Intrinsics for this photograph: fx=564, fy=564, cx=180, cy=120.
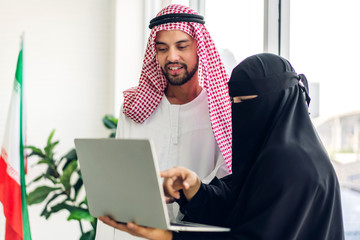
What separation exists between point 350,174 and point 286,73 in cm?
57

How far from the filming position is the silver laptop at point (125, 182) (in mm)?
1490

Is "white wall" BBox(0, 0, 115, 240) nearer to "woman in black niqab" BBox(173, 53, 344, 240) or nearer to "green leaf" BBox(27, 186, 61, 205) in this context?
"green leaf" BBox(27, 186, 61, 205)

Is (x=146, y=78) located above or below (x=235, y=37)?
below

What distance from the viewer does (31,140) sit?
4.23 m

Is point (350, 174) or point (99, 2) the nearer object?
point (350, 174)

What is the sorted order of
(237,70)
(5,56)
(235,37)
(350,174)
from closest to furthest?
(237,70)
(350,174)
(235,37)
(5,56)

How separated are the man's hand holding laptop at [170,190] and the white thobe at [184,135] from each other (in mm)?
306

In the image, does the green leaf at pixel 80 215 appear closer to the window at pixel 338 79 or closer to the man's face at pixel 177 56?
the man's face at pixel 177 56

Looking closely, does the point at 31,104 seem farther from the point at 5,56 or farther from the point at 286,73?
the point at 286,73

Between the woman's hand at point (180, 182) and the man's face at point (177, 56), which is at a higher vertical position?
the man's face at point (177, 56)

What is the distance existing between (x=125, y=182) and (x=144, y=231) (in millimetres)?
162

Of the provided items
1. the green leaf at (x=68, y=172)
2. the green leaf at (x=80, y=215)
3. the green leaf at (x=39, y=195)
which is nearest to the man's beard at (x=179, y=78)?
the green leaf at (x=80, y=215)

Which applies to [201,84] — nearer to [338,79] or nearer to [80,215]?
[338,79]

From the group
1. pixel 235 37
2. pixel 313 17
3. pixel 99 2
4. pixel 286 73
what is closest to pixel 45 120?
pixel 99 2
